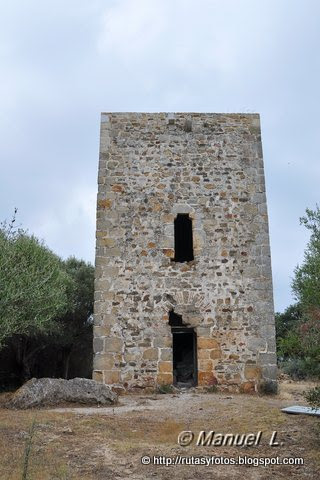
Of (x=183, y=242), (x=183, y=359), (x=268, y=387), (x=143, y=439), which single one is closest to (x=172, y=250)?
(x=183, y=242)

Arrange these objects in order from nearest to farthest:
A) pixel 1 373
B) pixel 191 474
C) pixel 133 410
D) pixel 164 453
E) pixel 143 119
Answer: pixel 191 474, pixel 164 453, pixel 133 410, pixel 143 119, pixel 1 373

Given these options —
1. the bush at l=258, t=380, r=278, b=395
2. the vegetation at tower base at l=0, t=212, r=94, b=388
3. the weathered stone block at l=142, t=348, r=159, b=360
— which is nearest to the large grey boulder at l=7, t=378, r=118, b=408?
the vegetation at tower base at l=0, t=212, r=94, b=388

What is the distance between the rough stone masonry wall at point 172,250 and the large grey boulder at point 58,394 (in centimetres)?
203

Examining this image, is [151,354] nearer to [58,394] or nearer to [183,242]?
[58,394]

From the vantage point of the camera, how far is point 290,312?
3061 centimetres

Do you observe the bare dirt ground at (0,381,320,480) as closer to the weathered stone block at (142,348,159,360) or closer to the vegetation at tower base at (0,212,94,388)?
the weathered stone block at (142,348,159,360)

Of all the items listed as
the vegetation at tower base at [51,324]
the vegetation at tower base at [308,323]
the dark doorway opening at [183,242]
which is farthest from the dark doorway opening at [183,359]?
the vegetation at tower base at [308,323]

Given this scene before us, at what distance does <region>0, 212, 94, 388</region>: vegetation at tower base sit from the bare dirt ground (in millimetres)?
3136

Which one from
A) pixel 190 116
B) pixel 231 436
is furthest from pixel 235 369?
pixel 190 116

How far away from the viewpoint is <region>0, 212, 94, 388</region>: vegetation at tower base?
12.4 m

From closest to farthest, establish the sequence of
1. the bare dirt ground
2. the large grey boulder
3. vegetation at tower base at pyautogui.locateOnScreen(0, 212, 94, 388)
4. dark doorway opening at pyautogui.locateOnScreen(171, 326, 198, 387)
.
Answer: the bare dirt ground, the large grey boulder, vegetation at tower base at pyautogui.locateOnScreen(0, 212, 94, 388), dark doorway opening at pyautogui.locateOnScreen(171, 326, 198, 387)

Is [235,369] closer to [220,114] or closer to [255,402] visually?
[255,402]

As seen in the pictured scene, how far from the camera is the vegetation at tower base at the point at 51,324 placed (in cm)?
1239

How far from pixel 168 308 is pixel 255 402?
11.8 feet
